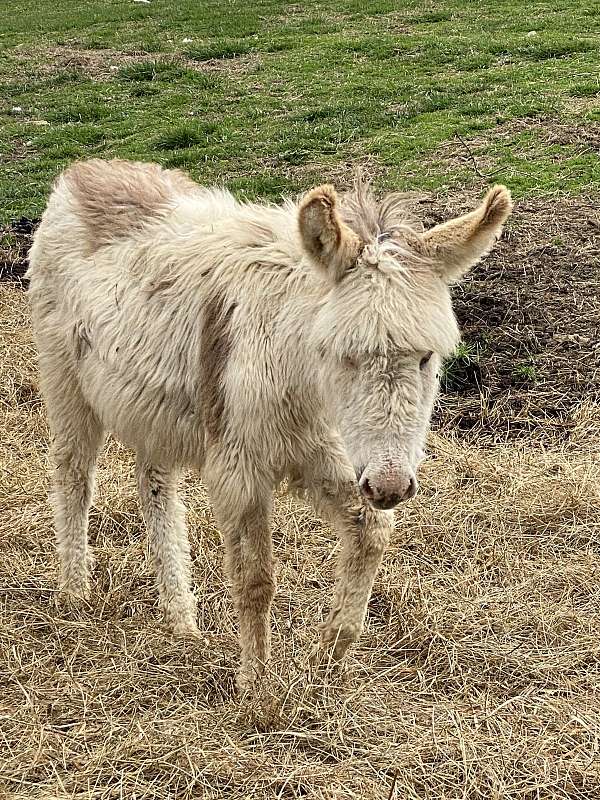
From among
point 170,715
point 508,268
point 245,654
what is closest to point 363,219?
point 245,654

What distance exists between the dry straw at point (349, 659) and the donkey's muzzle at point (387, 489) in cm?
110

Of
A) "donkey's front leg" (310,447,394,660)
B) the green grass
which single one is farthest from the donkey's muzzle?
the green grass

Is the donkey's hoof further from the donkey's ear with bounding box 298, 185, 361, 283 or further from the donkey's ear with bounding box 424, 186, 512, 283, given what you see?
the donkey's ear with bounding box 424, 186, 512, 283

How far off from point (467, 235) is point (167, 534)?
2.27 metres

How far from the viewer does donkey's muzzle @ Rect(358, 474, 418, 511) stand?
3.02 meters

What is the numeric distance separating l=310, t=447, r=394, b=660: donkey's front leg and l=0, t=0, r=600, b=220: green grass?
5294mm

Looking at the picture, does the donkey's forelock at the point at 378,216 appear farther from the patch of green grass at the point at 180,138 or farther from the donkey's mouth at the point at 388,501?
the patch of green grass at the point at 180,138

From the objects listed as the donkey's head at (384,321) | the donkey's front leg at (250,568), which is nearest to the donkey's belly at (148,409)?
the donkey's front leg at (250,568)

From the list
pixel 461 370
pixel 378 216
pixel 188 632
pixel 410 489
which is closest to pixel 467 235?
pixel 378 216

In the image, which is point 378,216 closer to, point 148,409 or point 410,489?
point 410,489

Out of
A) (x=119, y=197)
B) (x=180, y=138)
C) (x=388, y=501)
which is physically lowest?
(x=180, y=138)

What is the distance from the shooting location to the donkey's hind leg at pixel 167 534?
464cm

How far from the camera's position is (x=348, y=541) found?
3.87m

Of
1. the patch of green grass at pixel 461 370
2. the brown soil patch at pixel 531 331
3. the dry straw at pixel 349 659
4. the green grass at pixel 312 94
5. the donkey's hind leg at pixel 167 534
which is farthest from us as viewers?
the green grass at pixel 312 94
